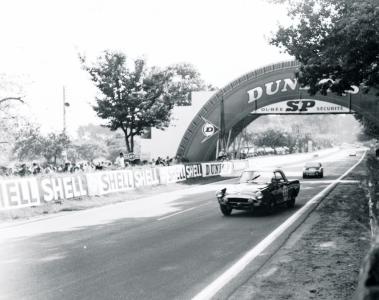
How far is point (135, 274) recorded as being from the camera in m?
7.29

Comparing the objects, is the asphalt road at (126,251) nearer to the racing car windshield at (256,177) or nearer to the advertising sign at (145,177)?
the racing car windshield at (256,177)

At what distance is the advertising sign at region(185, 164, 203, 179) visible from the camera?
29806mm

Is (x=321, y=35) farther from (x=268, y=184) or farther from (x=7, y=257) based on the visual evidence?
(x=7, y=257)

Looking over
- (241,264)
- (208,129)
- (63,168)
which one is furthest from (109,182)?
(208,129)

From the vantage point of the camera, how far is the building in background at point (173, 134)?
3931cm

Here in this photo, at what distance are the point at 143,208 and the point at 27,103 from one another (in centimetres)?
2523

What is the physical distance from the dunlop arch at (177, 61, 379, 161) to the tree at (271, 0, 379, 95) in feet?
56.3

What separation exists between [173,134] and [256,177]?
27050 millimetres

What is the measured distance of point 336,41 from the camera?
1589 centimetres

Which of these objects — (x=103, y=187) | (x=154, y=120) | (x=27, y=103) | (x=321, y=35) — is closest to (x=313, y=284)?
(x=321, y=35)

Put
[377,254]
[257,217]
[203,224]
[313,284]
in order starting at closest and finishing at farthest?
1. [377,254]
2. [313,284]
3. [203,224]
4. [257,217]

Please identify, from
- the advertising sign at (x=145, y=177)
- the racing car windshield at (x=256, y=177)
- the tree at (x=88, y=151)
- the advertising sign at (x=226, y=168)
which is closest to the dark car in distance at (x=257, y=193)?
the racing car windshield at (x=256, y=177)

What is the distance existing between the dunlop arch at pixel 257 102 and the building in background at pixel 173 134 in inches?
Result: 75.0

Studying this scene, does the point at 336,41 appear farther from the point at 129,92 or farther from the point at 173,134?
the point at 173,134
